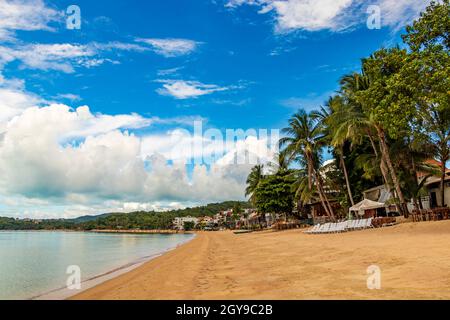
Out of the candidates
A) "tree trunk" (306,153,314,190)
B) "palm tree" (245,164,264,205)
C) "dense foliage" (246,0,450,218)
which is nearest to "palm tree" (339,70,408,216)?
"dense foliage" (246,0,450,218)

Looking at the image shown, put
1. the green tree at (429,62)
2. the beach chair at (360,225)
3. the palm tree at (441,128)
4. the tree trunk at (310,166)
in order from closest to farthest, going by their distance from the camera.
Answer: the green tree at (429,62)
the palm tree at (441,128)
the beach chair at (360,225)
the tree trunk at (310,166)

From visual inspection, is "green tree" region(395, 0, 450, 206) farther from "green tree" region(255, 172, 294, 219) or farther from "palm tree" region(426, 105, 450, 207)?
"green tree" region(255, 172, 294, 219)

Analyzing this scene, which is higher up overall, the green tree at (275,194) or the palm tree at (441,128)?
the palm tree at (441,128)

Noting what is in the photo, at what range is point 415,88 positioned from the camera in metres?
17.1

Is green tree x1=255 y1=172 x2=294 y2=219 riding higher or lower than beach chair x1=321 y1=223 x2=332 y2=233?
higher

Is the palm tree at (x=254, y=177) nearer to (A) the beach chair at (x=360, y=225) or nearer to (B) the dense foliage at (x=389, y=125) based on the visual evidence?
(B) the dense foliage at (x=389, y=125)

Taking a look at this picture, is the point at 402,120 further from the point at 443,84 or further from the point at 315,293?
the point at 315,293

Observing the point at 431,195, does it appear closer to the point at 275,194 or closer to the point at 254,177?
the point at 275,194

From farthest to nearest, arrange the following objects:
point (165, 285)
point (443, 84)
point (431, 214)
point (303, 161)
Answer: point (303, 161) < point (431, 214) < point (443, 84) < point (165, 285)

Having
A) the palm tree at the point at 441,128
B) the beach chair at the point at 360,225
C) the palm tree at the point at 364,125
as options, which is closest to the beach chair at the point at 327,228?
the beach chair at the point at 360,225

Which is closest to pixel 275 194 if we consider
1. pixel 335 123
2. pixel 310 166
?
pixel 310 166

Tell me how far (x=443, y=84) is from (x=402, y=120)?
2550 millimetres

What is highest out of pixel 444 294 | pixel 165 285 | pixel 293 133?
pixel 293 133
